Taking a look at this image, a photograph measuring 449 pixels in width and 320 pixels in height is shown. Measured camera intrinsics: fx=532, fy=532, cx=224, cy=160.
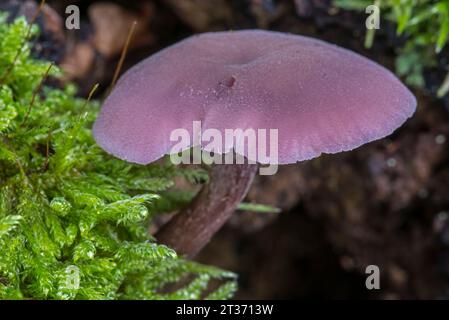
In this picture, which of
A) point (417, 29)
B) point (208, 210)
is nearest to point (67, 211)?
point (208, 210)

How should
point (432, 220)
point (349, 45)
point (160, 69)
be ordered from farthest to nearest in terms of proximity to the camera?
point (432, 220) → point (349, 45) → point (160, 69)

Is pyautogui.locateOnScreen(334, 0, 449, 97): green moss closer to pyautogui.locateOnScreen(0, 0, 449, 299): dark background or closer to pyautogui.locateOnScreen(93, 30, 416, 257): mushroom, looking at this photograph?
pyautogui.locateOnScreen(0, 0, 449, 299): dark background

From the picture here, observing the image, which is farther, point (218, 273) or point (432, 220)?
point (432, 220)

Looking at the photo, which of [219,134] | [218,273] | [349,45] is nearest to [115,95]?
[219,134]

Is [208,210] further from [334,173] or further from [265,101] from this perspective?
[334,173]

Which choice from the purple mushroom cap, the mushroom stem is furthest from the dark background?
the mushroom stem
